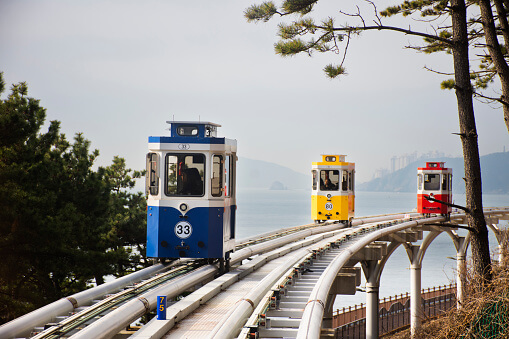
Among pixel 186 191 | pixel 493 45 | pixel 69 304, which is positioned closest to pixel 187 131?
pixel 186 191

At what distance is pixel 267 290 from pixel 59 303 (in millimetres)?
3470

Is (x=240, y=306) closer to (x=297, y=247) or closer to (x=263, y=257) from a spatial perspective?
(x=263, y=257)

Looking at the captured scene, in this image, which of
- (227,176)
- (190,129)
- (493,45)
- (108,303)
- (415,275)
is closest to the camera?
(108,303)

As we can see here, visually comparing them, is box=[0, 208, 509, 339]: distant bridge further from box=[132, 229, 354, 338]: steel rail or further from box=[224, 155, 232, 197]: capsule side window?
box=[224, 155, 232, 197]: capsule side window

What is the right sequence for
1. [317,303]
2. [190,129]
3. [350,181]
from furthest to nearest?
[350,181] → [190,129] → [317,303]

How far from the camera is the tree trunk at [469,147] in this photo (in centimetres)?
1027

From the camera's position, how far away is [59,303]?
834 cm

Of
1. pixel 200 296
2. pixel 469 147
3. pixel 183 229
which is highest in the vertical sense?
pixel 469 147

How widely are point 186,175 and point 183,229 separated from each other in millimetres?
1026

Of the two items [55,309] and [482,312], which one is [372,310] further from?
[55,309]

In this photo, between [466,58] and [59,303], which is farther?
[466,58]

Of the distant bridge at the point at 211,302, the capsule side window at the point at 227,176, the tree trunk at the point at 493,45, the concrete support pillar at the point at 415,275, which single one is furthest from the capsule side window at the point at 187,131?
the concrete support pillar at the point at 415,275

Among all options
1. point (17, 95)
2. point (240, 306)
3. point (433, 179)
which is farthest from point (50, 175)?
point (433, 179)

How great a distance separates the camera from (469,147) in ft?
33.8
